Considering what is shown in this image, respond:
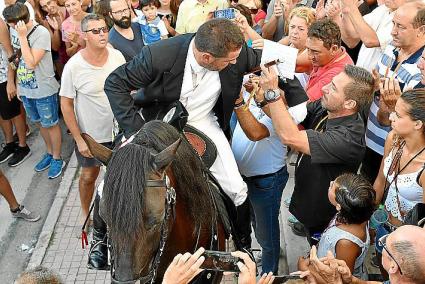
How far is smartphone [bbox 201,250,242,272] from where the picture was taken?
2.72 m

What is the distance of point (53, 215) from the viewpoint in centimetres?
587

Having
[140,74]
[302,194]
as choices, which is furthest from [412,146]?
[140,74]

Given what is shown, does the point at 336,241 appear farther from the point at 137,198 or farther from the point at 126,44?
the point at 126,44

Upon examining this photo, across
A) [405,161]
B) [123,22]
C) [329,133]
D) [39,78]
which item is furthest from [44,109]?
[405,161]

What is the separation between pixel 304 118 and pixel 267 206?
83 centimetres

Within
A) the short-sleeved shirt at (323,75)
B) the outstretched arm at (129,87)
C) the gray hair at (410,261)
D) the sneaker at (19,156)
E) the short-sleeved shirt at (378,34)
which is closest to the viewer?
the gray hair at (410,261)

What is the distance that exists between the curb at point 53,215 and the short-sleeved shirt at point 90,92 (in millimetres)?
1240

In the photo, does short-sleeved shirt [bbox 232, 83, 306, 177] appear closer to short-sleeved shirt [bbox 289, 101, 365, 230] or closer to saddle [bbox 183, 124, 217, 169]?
short-sleeved shirt [bbox 289, 101, 365, 230]

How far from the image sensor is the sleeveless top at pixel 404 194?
322cm

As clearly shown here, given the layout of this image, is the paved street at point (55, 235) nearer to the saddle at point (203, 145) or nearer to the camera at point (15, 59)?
the camera at point (15, 59)

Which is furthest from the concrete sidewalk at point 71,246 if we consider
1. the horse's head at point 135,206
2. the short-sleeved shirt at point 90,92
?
the horse's head at point 135,206

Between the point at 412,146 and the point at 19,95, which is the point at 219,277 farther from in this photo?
the point at 19,95

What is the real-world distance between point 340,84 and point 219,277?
1562mm

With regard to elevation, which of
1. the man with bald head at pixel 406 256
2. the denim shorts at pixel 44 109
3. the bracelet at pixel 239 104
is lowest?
the denim shorts at pixel 44 109
